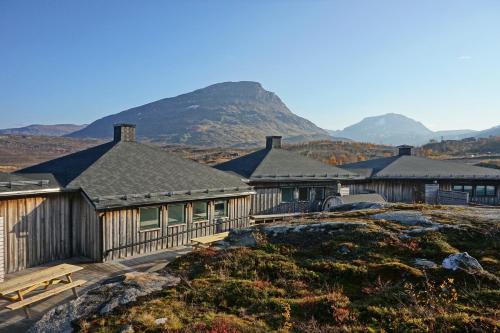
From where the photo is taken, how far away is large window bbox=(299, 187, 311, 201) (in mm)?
24328

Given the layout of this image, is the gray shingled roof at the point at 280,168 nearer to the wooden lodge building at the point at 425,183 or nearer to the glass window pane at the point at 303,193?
the glass window pane at the point at 303,193

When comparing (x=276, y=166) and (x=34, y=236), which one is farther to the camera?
(x=276, y=166)

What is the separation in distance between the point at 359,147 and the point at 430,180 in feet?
258

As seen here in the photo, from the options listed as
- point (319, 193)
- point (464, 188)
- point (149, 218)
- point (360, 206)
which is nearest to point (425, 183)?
point (464, 188)

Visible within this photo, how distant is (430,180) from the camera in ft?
87.1

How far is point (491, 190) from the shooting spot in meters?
26.5

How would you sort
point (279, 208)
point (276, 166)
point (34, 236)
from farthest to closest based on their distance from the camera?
1. point (276, 166)
2. point (279, 208)
3. point (34, 236)

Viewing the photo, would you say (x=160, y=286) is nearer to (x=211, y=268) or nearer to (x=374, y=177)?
(x=211, y=268)

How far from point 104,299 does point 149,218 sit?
30.5 feet

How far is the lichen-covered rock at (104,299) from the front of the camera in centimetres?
661

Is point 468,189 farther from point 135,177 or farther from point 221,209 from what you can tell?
point 135,177

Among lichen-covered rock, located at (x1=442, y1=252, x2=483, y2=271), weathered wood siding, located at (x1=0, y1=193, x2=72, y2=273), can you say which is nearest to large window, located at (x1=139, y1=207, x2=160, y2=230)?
weathered wood siding, located at (x1=0, y1=193, x2=72, y2=273)

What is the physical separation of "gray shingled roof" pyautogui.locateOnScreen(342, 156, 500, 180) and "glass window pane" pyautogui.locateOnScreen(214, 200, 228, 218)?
40.4ft

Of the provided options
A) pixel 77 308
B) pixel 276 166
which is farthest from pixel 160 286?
pixel 276 166
